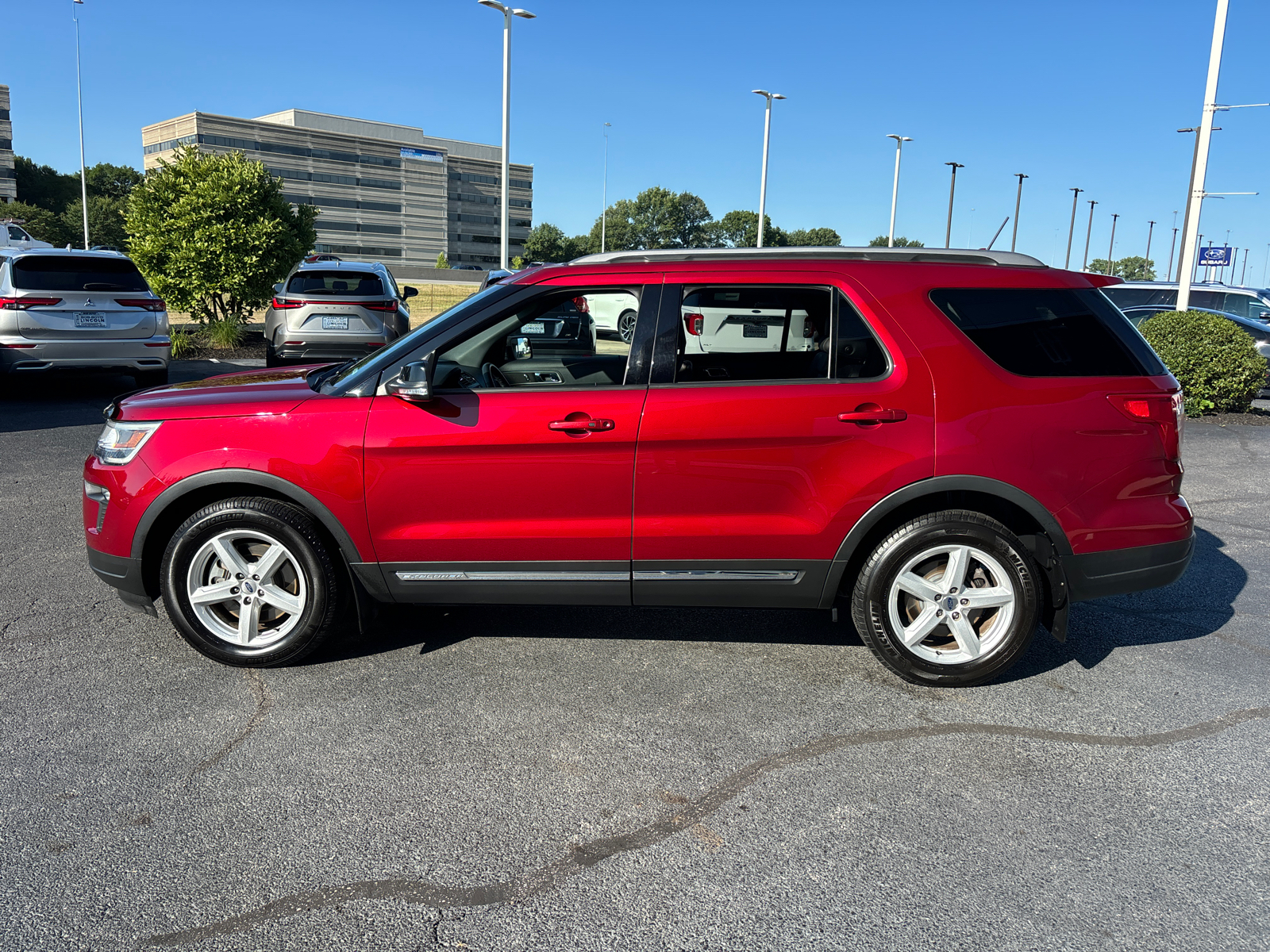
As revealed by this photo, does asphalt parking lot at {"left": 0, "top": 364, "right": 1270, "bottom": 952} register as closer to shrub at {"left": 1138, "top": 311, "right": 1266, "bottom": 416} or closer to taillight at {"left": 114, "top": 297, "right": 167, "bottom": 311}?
taillight at {"left": 114, "top": 297, "right": 167, "bottom": 311}

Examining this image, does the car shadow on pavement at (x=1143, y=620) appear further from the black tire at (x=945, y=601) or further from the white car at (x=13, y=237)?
the white car at (x=13, y=237)

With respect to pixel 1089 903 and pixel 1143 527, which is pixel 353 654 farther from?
pixel 1143 527

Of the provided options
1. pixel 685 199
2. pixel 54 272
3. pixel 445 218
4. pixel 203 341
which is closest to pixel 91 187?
pixel 445 218

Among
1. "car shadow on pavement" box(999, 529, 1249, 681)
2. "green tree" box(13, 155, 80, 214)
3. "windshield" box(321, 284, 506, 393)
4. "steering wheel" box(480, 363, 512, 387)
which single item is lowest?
"car shadow on pavement" box(999, 529, 1249, 681)

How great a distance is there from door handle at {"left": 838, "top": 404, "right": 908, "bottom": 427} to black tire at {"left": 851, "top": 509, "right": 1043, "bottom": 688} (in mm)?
453

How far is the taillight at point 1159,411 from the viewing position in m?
3.88

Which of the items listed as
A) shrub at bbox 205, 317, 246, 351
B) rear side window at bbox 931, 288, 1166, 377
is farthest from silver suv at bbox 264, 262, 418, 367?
rear side window at bbox 931, 288, 1166, 377

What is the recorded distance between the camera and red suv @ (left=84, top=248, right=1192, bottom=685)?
12.5ft

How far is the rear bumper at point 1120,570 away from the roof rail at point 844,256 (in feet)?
4.13

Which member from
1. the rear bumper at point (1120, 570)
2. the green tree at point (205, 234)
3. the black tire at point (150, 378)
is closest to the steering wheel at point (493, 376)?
the rear bumper at point (1120, 570)

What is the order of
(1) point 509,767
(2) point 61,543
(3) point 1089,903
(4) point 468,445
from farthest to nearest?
1. (2) point 61,543
2. (4) point 468,445
3. (1) point 509,767
4. (3) point 1089,903

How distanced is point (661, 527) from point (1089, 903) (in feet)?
6.46

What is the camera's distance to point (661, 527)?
388 centimetres

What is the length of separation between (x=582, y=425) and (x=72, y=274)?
9757 mm
